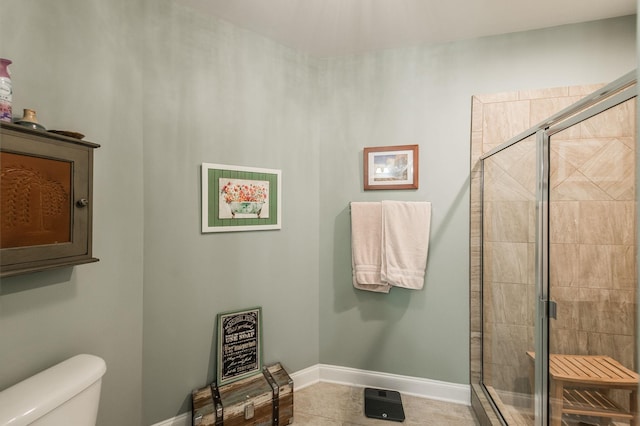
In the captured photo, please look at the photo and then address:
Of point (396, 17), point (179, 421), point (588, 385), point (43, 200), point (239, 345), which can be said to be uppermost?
point (396, 17)

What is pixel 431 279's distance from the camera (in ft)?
6.48

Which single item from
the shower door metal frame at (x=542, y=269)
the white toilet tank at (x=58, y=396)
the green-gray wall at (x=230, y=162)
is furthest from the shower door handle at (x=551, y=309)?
the white toilet tank at (x=58, y=396)

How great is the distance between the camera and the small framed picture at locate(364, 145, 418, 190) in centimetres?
200

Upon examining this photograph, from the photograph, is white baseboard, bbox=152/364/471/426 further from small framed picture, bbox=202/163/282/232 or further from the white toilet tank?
the white toilet tank

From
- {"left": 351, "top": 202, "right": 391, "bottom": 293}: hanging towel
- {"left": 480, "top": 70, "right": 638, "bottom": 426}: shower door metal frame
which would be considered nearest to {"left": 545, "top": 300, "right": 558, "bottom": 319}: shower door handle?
{"left": 480, "top": 70, "right": 638, "bottom": 426}: shower door metal frame

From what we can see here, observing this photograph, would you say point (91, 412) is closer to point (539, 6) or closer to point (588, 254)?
point (588, 254)

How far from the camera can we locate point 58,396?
907mm

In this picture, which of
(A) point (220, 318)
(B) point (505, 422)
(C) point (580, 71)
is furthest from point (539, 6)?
(A) point (220, 318)

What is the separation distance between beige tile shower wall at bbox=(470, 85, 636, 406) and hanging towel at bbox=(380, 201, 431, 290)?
394 mm

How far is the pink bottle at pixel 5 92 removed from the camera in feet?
2.93

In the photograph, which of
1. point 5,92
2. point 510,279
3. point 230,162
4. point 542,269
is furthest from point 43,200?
point 510,279

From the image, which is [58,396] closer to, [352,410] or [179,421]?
[179,421]

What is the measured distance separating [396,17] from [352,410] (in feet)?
8.13

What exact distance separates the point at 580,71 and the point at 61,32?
276cm
